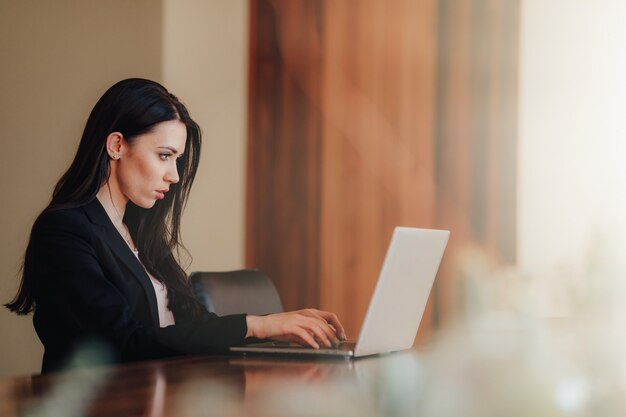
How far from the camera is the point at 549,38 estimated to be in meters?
4.20

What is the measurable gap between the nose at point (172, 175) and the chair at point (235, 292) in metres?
0.39

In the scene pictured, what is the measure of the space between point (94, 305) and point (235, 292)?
2.65 feet

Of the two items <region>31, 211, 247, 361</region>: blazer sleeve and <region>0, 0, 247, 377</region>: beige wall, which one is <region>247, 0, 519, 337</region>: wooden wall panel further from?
<region>31, 211, 247, 361</region>: blazer sleeve

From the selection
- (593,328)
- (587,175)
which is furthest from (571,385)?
(587,175)

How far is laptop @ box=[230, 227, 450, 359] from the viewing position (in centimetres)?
186

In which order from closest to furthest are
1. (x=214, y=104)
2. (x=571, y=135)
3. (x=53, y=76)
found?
(x=571, y=135) → (x=53, y=76) → (x=214, y=104)

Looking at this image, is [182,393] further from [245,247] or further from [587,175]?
[245,247]

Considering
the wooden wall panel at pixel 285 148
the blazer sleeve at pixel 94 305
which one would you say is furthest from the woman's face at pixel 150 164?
the wooden wall panel at pixel 285 148

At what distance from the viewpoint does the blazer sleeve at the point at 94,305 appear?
207cm

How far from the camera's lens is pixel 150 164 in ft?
7.93

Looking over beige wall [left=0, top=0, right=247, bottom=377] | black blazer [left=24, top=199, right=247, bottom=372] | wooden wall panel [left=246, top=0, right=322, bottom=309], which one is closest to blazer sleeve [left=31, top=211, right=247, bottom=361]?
black blazer [left=24, top=199, right=247, bottom=372]

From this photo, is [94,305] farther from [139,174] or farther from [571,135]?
[571,135]

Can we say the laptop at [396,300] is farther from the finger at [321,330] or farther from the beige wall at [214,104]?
the beige wall at [214,104]

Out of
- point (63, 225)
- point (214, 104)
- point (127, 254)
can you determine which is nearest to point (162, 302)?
point (127, 254)
